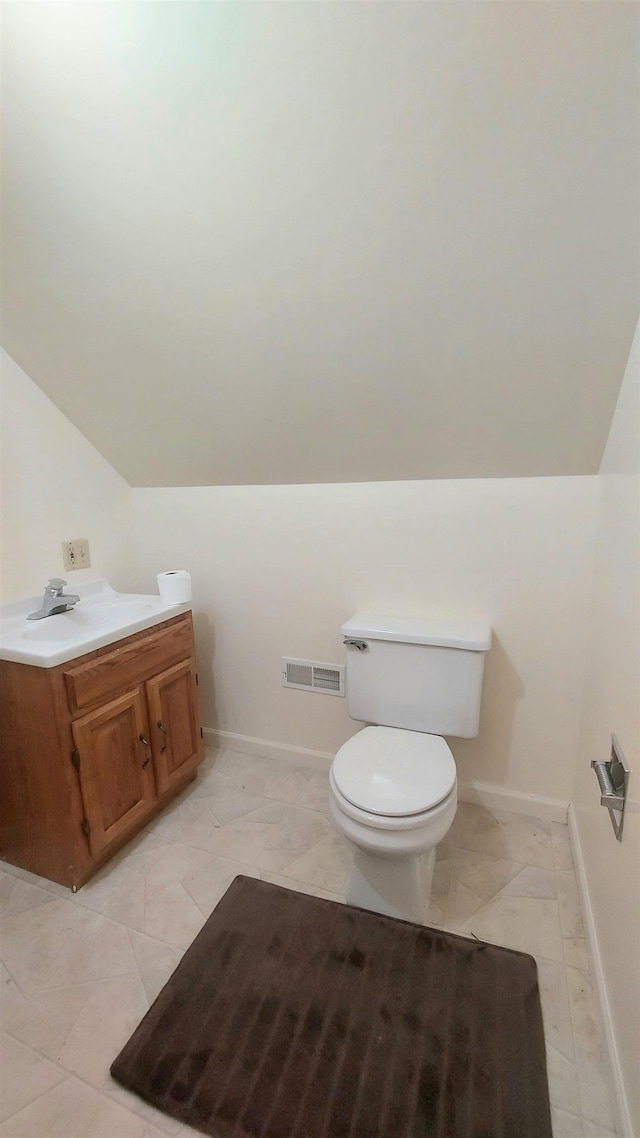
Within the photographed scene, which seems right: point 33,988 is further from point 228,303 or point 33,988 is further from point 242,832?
point 228,303

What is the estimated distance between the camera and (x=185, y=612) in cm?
176

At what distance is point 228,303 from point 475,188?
67 cm

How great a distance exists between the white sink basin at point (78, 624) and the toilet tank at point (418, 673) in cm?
73

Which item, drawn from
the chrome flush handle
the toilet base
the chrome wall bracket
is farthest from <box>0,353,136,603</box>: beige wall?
the chrome wall bracket

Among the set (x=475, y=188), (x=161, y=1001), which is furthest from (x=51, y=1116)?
(x=475, y=188)

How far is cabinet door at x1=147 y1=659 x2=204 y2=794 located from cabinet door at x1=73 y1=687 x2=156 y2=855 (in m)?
0.04

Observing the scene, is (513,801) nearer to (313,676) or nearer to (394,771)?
(394,771)

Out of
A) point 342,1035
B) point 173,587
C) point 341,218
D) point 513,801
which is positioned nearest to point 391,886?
point 342,1035

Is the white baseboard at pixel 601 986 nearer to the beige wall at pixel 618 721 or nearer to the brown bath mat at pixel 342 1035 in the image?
the beige wall at pixel 618 721

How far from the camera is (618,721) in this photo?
1082 mm

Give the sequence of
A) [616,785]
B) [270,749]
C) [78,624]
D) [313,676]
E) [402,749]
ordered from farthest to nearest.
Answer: [270,749]
[313,676]
[78,624]
[402,749]
[616,785]

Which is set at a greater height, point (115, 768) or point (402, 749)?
point (402, 749)

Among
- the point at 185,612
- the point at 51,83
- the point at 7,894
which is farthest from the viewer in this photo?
the point at 185,612

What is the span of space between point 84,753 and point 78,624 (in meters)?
0.51
